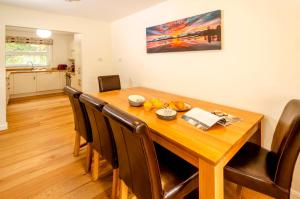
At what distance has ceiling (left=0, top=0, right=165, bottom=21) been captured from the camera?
2.78 metres

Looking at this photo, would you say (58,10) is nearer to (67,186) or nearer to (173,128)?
(67,186)

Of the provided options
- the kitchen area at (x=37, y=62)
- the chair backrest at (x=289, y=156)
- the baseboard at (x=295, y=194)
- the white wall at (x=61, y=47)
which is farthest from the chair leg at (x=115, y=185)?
the white wall at (x=61, y=47)

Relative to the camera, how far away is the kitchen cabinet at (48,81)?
5617 millimetres

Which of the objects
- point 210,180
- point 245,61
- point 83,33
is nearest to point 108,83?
point 83,33

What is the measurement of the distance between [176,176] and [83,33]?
3.69 meters

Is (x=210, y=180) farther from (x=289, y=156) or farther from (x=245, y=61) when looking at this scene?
(x=245, y=61)

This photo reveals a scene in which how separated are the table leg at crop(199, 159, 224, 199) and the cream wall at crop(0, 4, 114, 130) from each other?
348cm

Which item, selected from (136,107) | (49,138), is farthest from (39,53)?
(136,107)

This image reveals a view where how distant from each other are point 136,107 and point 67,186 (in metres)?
1.03

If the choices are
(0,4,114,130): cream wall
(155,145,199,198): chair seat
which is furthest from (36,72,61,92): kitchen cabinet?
(155,145,199,198): chair seat

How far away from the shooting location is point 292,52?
151 cm

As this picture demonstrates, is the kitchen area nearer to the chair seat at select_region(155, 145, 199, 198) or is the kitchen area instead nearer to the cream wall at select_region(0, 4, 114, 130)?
the cream wall at select_region(0, 4, 114, 130)

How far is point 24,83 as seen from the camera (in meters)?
5.32

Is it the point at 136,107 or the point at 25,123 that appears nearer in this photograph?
the point at 136,107
